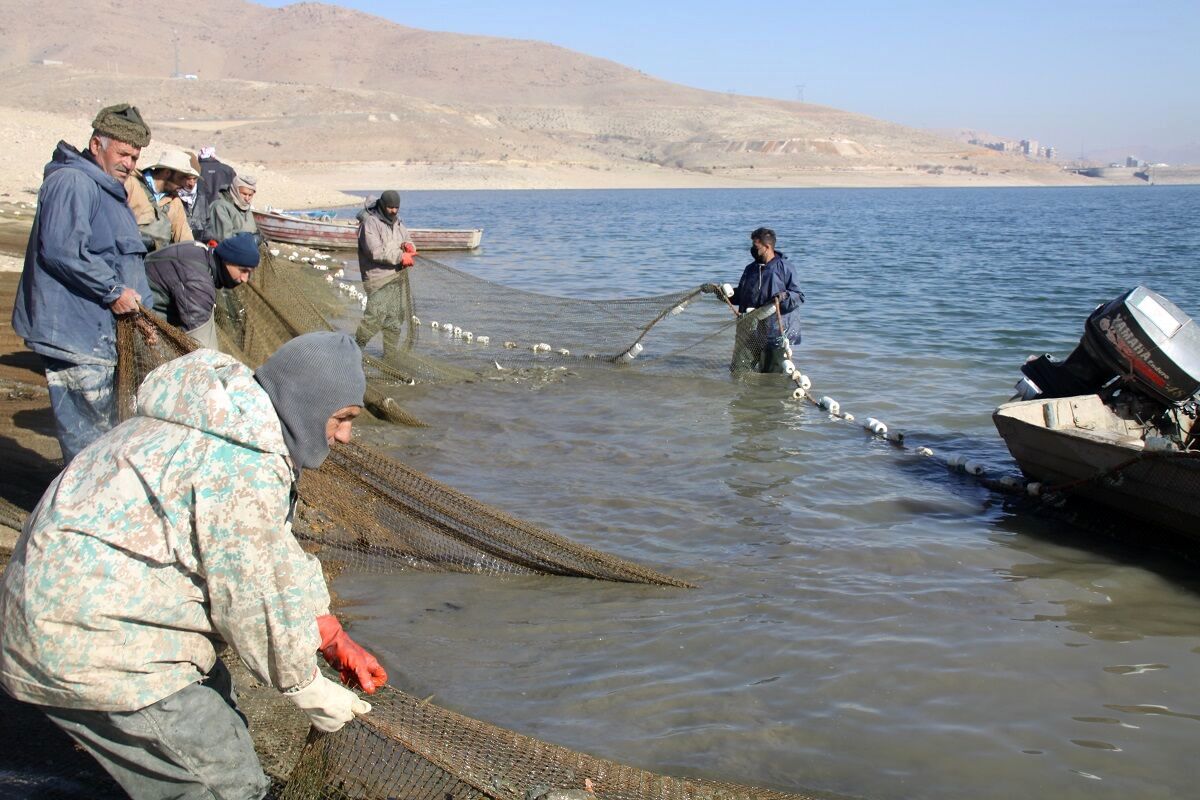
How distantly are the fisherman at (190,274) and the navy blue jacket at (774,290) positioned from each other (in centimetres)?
554

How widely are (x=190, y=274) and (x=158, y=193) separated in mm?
1429

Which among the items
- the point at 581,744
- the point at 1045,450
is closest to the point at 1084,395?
the point at 1045,450

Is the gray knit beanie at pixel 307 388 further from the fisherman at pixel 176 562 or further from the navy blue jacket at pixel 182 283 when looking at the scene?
the navy blue jacket at pixel 182 283

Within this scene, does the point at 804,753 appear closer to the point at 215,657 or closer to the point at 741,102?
the point at 215,657

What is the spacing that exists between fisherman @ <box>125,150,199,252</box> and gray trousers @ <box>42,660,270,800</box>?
3719 millimetres

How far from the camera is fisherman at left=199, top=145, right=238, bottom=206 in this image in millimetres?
8867

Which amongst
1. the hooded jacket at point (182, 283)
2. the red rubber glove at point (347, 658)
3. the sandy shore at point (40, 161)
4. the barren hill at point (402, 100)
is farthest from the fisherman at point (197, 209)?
the barren hill at point (402, 100)

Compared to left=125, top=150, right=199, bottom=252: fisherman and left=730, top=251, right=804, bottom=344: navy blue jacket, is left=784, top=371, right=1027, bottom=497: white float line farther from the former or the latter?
left=125, top=150, right=199, bottom=252: fisherman

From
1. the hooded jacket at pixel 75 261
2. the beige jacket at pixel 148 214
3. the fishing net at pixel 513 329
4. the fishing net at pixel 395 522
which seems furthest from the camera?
the fishing net at pixel 513 329

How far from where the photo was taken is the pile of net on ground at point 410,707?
289 cm

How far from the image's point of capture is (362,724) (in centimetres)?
273

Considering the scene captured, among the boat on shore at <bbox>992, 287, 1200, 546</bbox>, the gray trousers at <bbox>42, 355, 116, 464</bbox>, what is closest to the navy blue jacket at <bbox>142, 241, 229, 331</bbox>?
the gray trousers at <bbox>42, 355, 116, 464</bbox>

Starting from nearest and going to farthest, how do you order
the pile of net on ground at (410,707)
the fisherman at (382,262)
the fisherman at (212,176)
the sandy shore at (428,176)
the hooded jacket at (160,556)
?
the hooded jacket at (160,556), the pile of net on ground at (410,707), the fisherman at (212,176), the fisherman at (382,262), the sandy shore at (428,176)

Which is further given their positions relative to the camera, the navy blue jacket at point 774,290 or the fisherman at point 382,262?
the navy blue jacket at point 774,290
